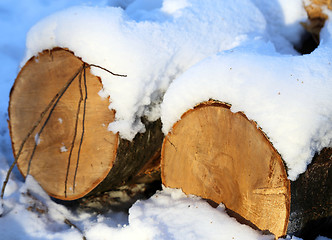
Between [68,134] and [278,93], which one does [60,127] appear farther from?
[278,93]

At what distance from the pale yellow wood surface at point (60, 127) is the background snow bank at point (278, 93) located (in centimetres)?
43

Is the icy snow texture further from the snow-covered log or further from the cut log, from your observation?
the snow-covered log

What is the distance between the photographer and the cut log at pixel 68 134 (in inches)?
63.6

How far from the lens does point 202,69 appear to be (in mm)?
1380

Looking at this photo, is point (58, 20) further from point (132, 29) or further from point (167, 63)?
point (167, 63)

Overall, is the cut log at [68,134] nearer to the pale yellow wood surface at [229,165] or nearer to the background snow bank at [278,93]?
the pale yellow wood surface at [229,165]

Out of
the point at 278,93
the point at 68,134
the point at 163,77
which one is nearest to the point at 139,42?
the point at 163,77

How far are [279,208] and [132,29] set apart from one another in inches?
40.3

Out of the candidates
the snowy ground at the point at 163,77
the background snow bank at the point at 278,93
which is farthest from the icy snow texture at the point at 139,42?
the background snow bank at the point at 278,93

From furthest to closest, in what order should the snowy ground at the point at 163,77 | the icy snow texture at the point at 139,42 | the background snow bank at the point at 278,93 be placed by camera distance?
the icy snow texture at the point at 139,42 < the snowy ground at the point at 163,77 < the background snow bank at the point at 278,93

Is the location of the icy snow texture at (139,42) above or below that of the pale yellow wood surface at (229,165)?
above

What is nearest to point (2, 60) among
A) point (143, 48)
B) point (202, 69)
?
point (143, 48)

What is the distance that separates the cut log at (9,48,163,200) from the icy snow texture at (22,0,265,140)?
6 cm

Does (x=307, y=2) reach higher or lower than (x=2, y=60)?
higher
